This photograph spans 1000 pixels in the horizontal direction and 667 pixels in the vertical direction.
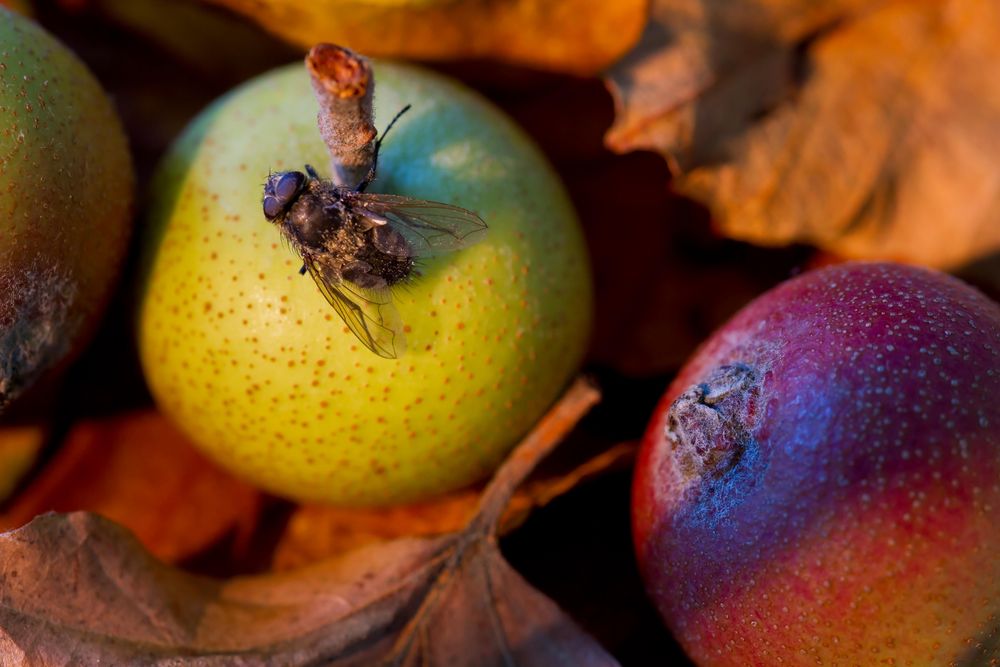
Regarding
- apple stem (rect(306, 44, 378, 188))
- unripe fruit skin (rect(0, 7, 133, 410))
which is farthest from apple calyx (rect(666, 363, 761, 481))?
unripe fruit skin (rect(0, 7, 133, 410))

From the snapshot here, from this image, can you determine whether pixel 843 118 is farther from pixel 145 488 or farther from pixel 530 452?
pixel 145 488

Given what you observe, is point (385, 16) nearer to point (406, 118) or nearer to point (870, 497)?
point (406, 118)

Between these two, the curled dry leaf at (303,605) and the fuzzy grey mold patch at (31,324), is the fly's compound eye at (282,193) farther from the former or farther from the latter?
the curled dry leaf at (303,605)

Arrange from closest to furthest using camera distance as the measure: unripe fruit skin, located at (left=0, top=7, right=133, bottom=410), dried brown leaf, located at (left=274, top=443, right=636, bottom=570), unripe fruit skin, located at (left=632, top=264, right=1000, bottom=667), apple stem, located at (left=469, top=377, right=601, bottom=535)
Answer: unripe fruit skin, located at (left=632, top=264, right=1000, bottom=667)
unripe fruit skin, located at (left=0, top=7, right=133, bottom=410)
apple stem, located at (left=469, top=377, right=601, bottom=535)
dried brown leaf, located at (left=274, top=443, right=636, bottom=570)

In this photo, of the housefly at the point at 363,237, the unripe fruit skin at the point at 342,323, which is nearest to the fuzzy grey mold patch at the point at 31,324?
the unripe fruit skin at the point at 342,323

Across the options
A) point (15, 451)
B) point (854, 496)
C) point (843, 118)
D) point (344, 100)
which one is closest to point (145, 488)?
point (15, 451)

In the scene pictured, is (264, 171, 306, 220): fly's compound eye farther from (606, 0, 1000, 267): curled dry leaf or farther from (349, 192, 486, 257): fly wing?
(606, 0, 1000, 267): curled dry leaf
